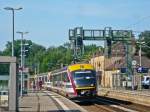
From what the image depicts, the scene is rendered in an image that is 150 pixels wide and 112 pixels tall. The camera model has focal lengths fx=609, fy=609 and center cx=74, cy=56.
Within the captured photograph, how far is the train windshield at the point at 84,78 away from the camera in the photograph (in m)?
47.2

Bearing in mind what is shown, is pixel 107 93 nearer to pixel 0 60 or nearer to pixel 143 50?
pixel 0 60

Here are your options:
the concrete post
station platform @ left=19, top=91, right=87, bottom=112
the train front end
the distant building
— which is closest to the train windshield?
the train front end

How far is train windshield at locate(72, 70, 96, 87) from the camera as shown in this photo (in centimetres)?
4716

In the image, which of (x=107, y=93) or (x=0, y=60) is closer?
(x=0, y=60)

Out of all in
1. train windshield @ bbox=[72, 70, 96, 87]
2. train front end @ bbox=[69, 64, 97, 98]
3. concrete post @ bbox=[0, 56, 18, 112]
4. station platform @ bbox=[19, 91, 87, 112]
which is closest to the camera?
concrete post @ bbox=[0, 56, 18, 112]

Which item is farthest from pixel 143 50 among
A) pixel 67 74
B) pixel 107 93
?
pixel 67 74

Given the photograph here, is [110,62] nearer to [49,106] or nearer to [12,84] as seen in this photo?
[49,106]

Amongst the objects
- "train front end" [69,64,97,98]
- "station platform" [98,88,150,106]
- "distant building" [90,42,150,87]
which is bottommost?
"station platform" [98,88,150,106]

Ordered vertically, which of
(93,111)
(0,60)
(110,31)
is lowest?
(93,111)

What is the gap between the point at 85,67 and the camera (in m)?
47.8

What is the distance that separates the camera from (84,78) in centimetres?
4722

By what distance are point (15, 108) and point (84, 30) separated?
47947mm

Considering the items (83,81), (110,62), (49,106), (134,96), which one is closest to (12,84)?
(49,106)

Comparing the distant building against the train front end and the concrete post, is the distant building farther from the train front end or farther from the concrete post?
the concrete post
